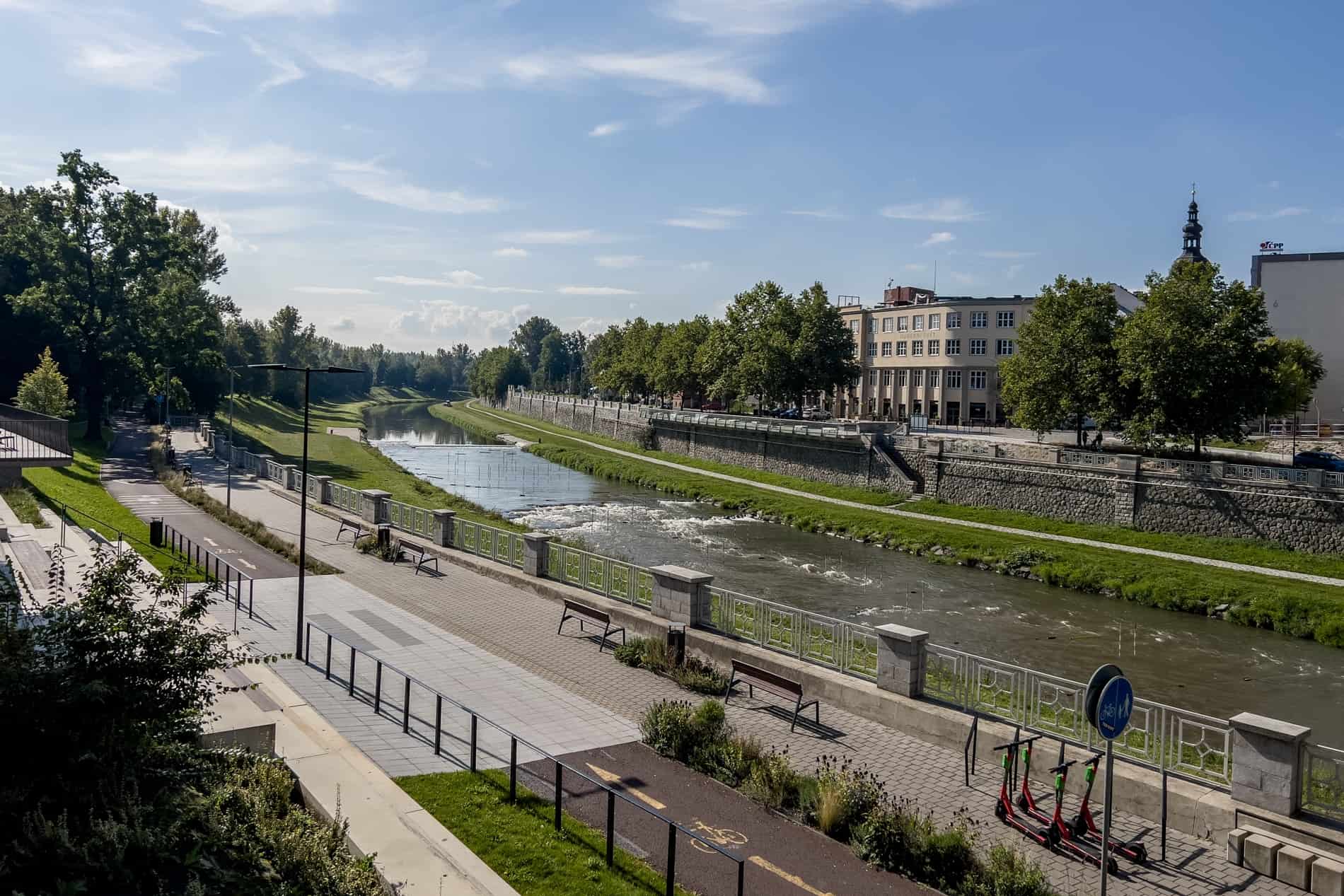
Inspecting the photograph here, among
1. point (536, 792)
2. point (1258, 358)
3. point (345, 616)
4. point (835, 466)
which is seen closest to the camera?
point (536, 792)

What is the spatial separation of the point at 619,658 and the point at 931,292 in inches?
3233

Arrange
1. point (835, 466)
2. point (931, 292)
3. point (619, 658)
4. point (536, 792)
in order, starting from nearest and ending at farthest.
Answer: point (536, 792) < point (619, 658) < point (835, 466) < point (931, 292)

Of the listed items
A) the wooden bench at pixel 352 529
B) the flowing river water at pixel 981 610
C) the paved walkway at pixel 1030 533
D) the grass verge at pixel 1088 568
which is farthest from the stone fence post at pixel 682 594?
the paved walkway at pixel 1030 533

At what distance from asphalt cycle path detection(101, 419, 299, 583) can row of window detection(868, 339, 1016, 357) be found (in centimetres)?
5537

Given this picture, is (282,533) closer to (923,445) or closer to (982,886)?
(982,886)

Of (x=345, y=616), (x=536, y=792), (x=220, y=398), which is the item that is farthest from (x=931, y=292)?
(x=536, y=792)

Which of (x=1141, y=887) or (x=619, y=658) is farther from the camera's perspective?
(x=619, y=658)

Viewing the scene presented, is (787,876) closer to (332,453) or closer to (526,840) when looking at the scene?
(526,840)

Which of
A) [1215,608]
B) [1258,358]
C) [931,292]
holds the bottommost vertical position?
[1215,608]

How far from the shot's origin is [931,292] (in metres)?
91.4

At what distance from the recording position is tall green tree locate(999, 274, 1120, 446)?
41.2m

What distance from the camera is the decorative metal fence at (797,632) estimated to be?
14336 mm

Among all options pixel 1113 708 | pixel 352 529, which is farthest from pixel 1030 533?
pixel 1113 708

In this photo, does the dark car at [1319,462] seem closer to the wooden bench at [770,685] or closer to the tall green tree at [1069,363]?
the tall green tree at [1069,363]
